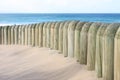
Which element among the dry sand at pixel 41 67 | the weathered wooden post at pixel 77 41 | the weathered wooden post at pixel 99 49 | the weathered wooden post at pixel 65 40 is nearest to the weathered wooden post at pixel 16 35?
the dry sand at pixel 41 67

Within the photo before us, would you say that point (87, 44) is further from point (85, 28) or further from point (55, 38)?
point (55, 38)

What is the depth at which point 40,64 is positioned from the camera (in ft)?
21.6

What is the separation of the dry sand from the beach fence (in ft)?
0.53

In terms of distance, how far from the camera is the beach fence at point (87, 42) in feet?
15.7

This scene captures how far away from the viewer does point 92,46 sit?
18.0 ft

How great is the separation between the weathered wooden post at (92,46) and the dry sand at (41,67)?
0.14 meters

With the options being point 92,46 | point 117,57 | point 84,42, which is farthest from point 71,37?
point 117,57

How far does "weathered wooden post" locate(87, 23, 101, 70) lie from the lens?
5473 mm

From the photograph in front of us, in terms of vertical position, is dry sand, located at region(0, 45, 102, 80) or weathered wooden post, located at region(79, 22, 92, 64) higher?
weathered wooden post, located at region(79, 22, 92, 64)

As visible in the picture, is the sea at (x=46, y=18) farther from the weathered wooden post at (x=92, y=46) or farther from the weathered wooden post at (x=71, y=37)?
the weathered wooden post at (x=92, y=46)

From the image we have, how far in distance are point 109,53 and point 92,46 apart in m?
0.71

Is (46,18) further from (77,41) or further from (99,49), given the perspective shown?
(99,49)

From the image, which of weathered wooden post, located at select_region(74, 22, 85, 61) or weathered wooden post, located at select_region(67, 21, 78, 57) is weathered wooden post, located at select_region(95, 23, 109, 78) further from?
weathered wooden post, located at select_region(67, 21, 78, 57)

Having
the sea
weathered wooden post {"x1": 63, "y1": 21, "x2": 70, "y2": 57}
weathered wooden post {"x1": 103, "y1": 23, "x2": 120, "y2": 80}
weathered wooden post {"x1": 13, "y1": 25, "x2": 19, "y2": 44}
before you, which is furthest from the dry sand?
the sea
